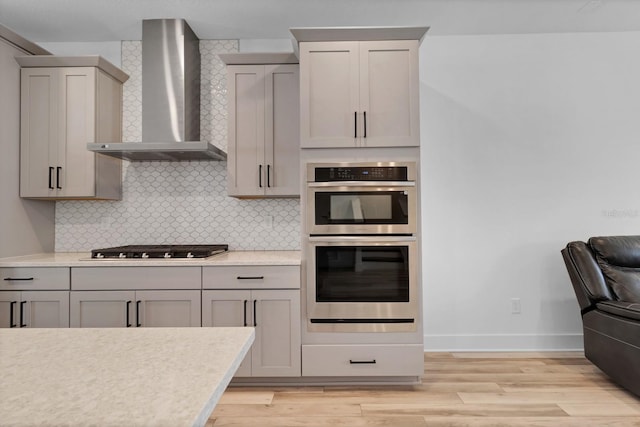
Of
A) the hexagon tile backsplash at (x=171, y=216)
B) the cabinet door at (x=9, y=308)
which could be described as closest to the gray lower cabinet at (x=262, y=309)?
the hexagon tile backsplash at (x=171, y=216)

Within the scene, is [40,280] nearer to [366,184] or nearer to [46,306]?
[46,306]

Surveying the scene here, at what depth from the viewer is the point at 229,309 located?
8.91 feet

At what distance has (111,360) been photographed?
80cm

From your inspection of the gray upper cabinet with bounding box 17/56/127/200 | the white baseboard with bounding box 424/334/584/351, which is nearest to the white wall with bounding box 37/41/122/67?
the gray upper cabinet with bounding box 17/56/127/200

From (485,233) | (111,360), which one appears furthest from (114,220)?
(485,233)

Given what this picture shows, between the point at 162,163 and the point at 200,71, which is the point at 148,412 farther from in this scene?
the point at 200,71

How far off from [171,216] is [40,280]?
3.38 ft

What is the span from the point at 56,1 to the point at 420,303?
3.29 m

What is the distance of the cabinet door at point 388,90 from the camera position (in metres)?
2.74

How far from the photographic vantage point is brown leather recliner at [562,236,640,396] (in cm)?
249

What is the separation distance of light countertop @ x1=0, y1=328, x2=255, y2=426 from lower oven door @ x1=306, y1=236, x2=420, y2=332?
1714 millimetres

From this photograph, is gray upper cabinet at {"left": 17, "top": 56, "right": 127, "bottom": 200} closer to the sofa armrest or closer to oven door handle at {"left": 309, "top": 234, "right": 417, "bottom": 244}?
oven door handle at {"left": 309, "top": 234, "right": 417, "bottom": 244}

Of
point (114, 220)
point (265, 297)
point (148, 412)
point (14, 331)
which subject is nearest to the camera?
point (148, 412)

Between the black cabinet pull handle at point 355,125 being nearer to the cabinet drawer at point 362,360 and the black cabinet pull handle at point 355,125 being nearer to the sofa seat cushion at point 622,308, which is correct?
the cabinet drawer at point 362,360
